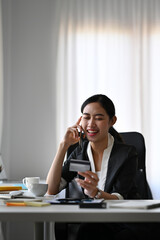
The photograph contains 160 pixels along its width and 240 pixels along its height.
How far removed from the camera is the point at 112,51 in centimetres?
400

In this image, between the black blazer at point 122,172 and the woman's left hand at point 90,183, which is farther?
the black blazer at point 122,172

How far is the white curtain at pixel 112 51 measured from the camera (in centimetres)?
397

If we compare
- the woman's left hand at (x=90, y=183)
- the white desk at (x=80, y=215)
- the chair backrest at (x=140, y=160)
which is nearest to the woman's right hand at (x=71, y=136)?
the chair backrest at (x=140, y=160)

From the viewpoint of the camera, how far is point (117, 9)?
4.02m

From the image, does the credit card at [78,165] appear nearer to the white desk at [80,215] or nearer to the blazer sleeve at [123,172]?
the blazer sleeve at [123,172]

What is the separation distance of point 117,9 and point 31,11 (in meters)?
0.84

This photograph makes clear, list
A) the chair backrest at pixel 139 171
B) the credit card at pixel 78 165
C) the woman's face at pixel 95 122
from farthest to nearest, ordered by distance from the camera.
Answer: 1. the chair backrest at pixel 139 171
2. the woman's face at pixel 95 122
3. the credit card at pixel 78 165

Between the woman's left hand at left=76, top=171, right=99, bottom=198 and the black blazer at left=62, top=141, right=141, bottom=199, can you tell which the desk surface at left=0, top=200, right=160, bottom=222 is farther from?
the black blazer at left=62, top=141, right=141, bottom=199

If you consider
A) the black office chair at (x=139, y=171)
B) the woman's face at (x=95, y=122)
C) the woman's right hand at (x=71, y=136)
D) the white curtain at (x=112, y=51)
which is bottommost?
the black office chair at (x=139, y=171)

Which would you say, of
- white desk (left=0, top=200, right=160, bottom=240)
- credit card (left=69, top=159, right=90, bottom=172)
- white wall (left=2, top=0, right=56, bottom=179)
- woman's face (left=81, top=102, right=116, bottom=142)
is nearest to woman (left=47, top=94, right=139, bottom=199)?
woman's face (left=81, top=102, right=116, bottom=142)

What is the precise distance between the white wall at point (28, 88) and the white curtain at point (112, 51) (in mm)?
130

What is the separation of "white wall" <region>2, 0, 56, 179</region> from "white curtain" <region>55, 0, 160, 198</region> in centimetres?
13

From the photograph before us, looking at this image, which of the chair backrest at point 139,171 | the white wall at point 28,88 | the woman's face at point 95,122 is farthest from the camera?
the white wall at point 28,88

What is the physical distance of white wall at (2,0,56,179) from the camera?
3902 millimetres
